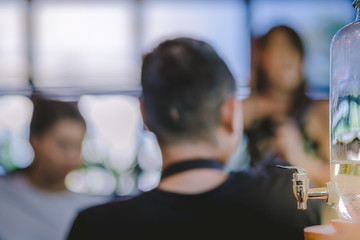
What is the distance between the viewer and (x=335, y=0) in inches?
123

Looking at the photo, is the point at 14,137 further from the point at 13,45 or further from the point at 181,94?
the point at 181,94

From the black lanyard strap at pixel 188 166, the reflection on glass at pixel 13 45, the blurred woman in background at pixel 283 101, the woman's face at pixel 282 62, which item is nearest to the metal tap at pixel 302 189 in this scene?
the black lanyard strap at pixel 188 166

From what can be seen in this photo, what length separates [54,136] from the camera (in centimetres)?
202

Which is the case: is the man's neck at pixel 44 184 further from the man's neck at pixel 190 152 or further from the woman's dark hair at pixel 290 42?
the man's neck at pixel 190 152

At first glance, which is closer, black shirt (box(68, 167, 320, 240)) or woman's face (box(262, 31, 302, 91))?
black shirt (box(68, 167, 320, 240))

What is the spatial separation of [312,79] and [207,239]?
2.25 metres

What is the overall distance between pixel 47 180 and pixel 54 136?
0.70ft

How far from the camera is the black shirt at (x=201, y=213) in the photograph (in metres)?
0.95

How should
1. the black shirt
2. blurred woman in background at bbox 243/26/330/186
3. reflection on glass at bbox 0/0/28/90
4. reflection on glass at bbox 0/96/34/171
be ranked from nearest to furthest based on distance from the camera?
1. the black shirt
2. blurred woman in background at bbox 243/26/330/186
3. reflection on glass at bbox 0/96/34/171
4. reflection on glass at bbox 0/0/28/90

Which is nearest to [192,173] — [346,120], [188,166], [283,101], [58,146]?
[188,166]

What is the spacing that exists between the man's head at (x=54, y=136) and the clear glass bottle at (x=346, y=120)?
4.81ft

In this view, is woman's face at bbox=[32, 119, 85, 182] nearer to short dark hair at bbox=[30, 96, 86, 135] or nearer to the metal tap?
short dark hair at bbox=[30, 96, 86, 135]

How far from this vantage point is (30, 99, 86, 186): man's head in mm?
2004

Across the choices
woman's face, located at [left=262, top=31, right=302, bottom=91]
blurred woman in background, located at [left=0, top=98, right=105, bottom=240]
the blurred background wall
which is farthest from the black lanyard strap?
the blurred background wall
